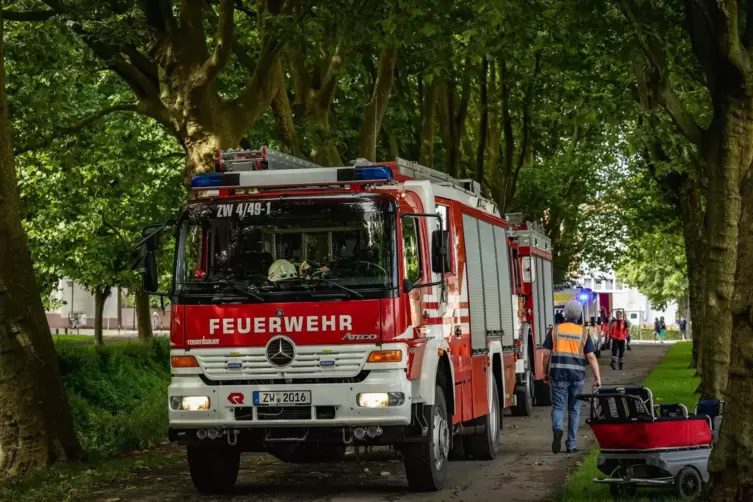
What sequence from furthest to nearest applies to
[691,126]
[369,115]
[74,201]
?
[74,201]
[369,115]
[691,126]

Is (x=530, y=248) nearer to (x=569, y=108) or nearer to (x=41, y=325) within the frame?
(x=569, y=108)

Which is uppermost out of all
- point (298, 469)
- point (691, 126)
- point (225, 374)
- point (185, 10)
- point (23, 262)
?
point (185, 10)

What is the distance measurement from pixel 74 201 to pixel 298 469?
27951mm

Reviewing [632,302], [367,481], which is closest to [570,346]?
[367,481]

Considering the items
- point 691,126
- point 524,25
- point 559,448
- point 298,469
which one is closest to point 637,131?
point 691,126

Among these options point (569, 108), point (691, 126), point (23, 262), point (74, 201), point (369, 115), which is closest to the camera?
point (23, 262)

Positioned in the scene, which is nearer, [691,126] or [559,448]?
[559,448]

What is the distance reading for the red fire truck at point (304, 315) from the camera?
12.0 metres

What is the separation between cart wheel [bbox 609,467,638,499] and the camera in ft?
37.3

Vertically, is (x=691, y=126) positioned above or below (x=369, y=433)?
above

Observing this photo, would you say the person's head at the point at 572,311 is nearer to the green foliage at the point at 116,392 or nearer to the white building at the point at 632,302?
the green foliage at the point at 116,392

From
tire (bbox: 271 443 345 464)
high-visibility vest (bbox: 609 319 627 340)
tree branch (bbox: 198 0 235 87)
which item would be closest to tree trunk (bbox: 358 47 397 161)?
tree branch (bbox: 198 0 235 87)

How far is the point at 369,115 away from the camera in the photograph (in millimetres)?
24953

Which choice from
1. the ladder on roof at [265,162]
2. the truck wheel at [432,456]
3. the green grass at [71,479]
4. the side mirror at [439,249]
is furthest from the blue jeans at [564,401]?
the green grass at [71,479]
